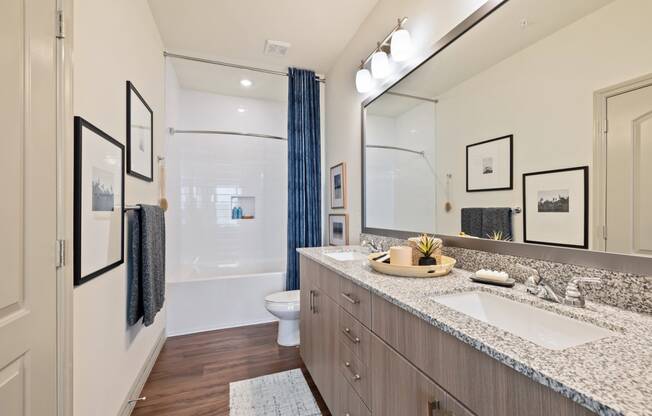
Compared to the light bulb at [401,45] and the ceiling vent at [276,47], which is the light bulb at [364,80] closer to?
the light bulb at [401,45]

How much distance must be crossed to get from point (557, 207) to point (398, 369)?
795mm

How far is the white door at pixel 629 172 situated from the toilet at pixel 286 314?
199 cm

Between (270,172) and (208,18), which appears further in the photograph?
(270,172)

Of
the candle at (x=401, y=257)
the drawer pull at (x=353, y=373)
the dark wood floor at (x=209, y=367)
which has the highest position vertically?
the candle at (x=401, y=257)

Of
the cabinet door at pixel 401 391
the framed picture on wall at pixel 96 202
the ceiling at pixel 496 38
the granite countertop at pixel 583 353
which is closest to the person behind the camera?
the granite countertop at pixel 583 353

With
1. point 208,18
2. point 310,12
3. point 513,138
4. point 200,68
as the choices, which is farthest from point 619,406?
point 200,68

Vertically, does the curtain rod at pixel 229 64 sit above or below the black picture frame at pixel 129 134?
above

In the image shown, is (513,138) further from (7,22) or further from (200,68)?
(200,68)

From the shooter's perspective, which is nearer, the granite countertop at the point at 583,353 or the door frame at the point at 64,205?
the granite countertop at the point at 583,353

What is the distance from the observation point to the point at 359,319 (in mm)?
1161

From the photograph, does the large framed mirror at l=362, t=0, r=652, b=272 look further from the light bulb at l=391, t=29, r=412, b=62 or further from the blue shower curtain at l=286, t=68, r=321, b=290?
the blue shower curtain at l=286, t=68, r=321, b=290

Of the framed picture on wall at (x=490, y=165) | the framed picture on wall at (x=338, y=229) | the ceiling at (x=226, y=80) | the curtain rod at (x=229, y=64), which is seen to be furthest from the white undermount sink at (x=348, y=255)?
the ceiling at (x=226, y=80)

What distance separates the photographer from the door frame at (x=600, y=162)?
0.84m

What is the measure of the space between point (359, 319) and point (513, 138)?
3.24ft
